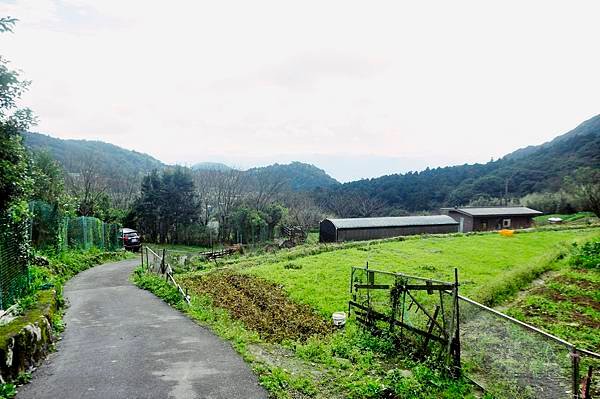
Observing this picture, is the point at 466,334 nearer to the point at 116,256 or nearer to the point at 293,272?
the point at 293,272

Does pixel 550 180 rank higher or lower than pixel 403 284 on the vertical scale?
higher

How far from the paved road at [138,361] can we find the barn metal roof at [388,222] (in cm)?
2532

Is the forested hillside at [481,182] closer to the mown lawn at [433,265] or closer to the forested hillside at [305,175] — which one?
the forested hillside at [305,175]

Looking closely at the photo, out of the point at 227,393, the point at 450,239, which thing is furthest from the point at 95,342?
the point at 450,239

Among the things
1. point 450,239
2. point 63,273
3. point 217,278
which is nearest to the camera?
point 63,273

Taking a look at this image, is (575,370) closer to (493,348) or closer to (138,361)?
(493,348)

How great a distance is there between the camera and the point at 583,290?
47.5ft

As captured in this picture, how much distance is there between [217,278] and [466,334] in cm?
1543

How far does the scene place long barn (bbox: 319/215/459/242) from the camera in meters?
36.3

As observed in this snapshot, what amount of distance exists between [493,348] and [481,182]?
79258mm

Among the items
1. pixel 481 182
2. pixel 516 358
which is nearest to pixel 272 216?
pixel 516 358

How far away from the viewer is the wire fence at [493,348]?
18.6 feet

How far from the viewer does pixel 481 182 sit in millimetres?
78750

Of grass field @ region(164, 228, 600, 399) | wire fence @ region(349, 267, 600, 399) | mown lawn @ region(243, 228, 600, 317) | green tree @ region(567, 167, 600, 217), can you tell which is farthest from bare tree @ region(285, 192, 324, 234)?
wire fence @ region(349, 267, 600, 399)
